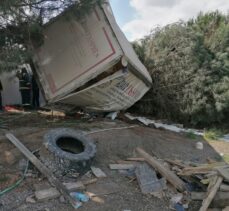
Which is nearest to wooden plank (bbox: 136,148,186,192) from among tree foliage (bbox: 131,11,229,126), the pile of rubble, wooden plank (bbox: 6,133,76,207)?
the pile of rubble

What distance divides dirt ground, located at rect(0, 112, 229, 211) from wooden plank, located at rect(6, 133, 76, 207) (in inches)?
3.7

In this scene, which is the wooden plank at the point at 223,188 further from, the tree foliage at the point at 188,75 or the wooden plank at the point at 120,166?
the tree foliage at the point at 188,75

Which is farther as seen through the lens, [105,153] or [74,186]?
[105,153]

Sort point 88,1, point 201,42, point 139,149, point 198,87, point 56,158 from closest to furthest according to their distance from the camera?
point 56,158 < point 139,149 < point 88,1 < point 198,87 < point 201,42

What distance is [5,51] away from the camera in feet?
25.3

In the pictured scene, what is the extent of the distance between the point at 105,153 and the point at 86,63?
123 inches

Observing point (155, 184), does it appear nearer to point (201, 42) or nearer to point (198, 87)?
point (198, 87)

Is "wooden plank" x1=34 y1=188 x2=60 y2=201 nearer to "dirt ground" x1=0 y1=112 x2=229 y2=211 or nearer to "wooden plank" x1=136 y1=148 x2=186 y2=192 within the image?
"dirt ground" x1=0 y1=112 x2=229 y2=211

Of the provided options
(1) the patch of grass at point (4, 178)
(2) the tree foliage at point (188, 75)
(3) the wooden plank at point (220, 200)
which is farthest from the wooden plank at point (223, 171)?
(2) the tree foliage at point (188, 75)

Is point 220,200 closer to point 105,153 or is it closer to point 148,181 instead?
point 148,181

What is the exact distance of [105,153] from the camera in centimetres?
711

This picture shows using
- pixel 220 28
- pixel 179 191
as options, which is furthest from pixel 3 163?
pixel 220 28

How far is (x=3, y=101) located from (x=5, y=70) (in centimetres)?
543

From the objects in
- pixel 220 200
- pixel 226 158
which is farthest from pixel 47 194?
pixel 226 158
